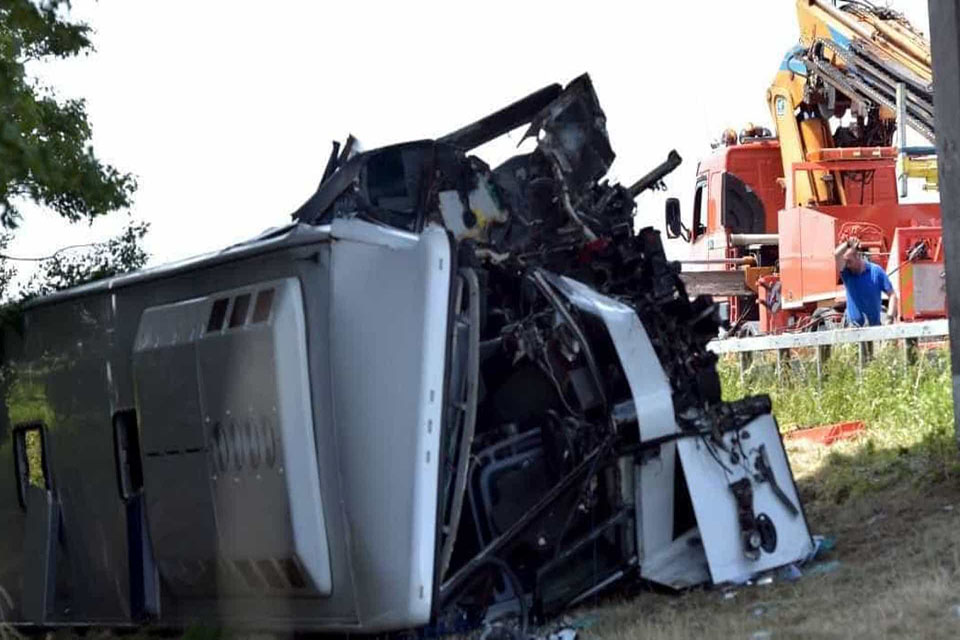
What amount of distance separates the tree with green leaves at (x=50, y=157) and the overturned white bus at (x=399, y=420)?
0.61 metres

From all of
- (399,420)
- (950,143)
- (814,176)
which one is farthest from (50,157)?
(814,176)

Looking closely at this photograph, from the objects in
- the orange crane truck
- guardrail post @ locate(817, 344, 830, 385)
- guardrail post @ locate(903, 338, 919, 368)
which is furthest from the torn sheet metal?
the orange crane truck

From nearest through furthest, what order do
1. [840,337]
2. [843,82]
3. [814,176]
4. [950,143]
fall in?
1. [950,143]
2. [840,337]
3. [814,176]
4. [843,82]

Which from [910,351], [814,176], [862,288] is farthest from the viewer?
[814,176]

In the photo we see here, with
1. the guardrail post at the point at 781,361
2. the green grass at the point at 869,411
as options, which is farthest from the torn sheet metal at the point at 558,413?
the guardrail post at the point at 781,361

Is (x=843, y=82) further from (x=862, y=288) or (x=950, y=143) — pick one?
(x=950, y=143)

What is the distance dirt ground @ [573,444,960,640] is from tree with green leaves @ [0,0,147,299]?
3.29m

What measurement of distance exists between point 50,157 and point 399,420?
1839mm

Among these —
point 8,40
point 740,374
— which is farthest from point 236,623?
point 740,374

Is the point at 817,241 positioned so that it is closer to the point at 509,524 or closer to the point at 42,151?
the point at 509,524

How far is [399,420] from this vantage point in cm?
689

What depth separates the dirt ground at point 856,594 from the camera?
275 inches

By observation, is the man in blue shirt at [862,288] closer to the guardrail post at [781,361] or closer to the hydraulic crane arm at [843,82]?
the guardrail post at [781,361]

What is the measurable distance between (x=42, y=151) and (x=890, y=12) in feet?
49.4
